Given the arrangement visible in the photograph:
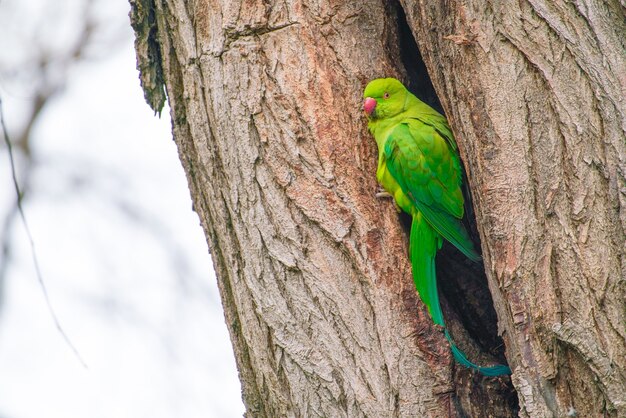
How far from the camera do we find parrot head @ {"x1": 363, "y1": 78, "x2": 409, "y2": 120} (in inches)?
107

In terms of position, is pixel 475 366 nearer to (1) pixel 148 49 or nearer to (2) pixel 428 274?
(2) pixel 428 274

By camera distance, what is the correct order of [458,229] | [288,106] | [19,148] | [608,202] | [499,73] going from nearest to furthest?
[608,202], [499,73], [288,106], [458,229], [19,148]

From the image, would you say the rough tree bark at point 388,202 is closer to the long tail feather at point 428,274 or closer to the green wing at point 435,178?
the long tail feather at point 428,274

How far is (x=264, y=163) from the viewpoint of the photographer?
259cm

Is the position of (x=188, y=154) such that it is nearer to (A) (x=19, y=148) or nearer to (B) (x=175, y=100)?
(B) (x=175, y=100)

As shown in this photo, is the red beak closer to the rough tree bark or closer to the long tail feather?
the rough tree bark

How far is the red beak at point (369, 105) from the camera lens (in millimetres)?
2723

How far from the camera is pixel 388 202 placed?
268 cm

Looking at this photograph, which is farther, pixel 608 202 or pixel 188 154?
pixel 188 154

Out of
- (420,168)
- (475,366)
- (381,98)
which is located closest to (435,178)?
(420,168)

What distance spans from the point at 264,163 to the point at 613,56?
A: 1.25 m

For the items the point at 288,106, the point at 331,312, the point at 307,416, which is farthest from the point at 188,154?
the point at 307,416

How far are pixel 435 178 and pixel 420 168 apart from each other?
0.24 feet

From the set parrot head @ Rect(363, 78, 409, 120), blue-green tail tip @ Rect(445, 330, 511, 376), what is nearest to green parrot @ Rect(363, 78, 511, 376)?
parrot head @ Rect(363, 78, 409, 120)
